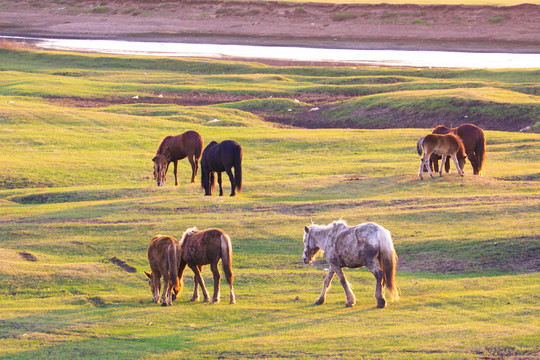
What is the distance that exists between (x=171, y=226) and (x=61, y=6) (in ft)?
306

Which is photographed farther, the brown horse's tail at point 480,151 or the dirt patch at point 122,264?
the brown horse's tail at point 480,151

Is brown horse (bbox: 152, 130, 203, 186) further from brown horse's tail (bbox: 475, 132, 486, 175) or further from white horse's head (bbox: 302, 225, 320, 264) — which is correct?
white horse's head (bbox: 302, 225, 320, 264)

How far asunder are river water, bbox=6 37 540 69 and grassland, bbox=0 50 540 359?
110 feet

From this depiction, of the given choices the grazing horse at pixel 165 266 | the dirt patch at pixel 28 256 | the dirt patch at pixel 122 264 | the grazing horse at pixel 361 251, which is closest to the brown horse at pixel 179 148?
the dirt patch at pixel 28 256

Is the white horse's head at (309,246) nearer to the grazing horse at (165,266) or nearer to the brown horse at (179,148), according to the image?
the grazing horse at (165,266)

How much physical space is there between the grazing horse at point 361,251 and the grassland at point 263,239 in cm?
37

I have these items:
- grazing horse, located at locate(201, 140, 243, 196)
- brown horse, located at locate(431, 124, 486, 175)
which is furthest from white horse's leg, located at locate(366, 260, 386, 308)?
brown horse, located at locate(431, 124, 486, 175)

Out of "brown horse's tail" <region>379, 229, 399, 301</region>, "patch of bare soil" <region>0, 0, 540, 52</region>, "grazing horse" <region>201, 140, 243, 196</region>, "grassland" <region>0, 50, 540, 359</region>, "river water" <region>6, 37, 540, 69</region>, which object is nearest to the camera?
"grassland" <region>0, 50, 540, 359</region>

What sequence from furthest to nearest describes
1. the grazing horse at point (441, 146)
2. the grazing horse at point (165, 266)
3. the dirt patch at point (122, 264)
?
the grazing horse at point (441, 146) < the dirt patch at point (122, 264) < the grazing horse at point (165, 266)

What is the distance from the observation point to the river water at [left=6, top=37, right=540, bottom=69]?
71.1m

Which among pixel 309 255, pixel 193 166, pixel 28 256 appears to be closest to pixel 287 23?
pixel 193 166

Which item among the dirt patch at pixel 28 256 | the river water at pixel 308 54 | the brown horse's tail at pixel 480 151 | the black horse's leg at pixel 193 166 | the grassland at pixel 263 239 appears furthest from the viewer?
the river water at pixel 308 54

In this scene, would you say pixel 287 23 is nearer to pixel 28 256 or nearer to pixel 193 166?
pixel 193 166

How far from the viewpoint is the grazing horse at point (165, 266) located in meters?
13.4
